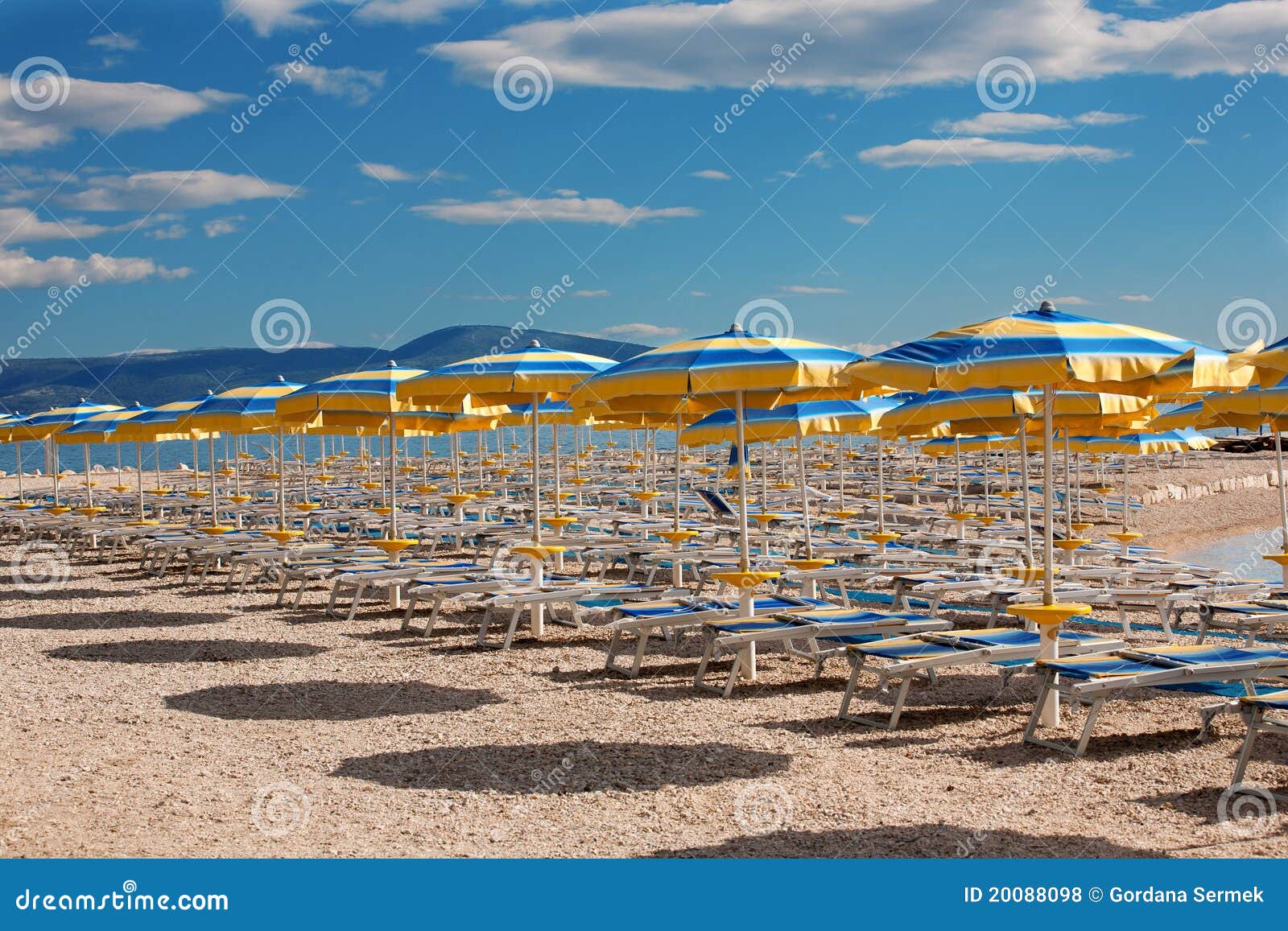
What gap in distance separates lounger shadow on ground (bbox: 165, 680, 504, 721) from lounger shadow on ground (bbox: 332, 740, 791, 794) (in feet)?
3.40

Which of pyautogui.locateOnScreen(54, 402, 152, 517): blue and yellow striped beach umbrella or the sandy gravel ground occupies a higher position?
pyautogui.locateOnScreen(54, 402, 152, 517): blue and yellow striped beach umbrella

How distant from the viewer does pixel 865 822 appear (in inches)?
183

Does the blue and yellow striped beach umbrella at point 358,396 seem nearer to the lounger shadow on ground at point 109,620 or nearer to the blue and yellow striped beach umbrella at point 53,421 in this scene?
the lounger shadow on ground at point 109,620

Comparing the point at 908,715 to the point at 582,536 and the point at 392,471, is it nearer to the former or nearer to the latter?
the point at 392,471

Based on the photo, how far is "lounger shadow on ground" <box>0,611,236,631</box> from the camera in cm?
992

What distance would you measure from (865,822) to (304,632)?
619cm

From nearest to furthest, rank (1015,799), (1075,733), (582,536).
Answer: (1015,799), (1075,733), (582,536)

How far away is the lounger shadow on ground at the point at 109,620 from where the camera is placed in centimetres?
992

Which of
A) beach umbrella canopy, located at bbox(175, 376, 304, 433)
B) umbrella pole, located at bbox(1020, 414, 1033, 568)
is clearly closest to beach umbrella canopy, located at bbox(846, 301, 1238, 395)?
umbrella pole, located at bbox(1020, 414, 1033, 568)

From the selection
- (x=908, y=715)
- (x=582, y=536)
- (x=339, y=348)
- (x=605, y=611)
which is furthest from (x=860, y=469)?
(x=339, y=348)

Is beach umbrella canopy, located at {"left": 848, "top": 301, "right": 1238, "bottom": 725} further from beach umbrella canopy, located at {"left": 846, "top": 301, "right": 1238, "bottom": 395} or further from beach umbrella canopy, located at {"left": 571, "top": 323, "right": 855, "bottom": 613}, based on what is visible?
beach umbrella canopy, located at {"left": 571, "top": 323, "right": 855, "bottom": 613}

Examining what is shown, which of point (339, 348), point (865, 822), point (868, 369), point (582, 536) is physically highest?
point (339, 348)

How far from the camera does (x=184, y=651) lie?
874cm

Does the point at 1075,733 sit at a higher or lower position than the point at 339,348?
lower
